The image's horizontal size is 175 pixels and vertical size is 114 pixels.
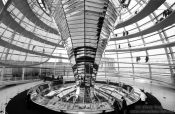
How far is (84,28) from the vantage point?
1116cm

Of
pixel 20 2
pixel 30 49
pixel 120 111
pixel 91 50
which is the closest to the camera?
pixel 120 111

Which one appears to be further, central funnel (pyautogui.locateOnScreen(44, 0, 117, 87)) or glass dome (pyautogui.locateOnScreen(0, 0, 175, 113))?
glass dome (pyautogui.locateOnScreen(0, 0, 175, 113))

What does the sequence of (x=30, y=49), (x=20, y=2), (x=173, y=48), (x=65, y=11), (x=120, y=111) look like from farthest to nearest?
(x=30, y=49), (x=173, y=48), (x=20, y=2), (x=65, y=11), (x=120, y=111)

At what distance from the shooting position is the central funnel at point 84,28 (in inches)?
397

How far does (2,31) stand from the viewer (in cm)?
1750

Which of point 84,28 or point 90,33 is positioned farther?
point 90,33

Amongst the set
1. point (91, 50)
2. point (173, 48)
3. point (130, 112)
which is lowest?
point (130, 112)

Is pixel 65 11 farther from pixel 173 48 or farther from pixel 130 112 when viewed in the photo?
pixel 173 48

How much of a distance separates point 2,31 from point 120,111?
1699 cm

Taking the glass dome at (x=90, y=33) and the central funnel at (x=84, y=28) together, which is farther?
the glass dome at (x=90, y=33)

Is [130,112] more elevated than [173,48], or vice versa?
[173,48]

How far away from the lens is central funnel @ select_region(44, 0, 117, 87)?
10.1m

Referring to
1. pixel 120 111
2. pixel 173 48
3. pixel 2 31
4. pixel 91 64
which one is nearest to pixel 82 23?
pixel 91 64

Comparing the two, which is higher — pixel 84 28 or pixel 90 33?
pixel 84 28
